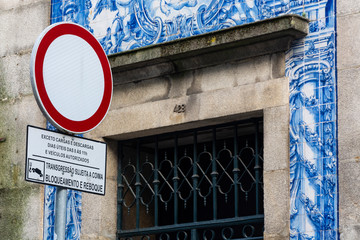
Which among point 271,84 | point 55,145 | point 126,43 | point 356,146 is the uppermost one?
point 126,43

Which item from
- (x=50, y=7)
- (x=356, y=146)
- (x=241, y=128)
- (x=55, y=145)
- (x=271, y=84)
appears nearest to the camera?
(x=55, y=145)

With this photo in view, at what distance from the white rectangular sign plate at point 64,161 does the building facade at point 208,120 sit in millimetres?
2760

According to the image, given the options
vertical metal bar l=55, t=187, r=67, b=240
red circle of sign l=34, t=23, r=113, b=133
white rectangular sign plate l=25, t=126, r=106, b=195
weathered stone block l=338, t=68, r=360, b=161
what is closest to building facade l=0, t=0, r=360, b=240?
weathered stone block l=338, t=68, r=360, b=161

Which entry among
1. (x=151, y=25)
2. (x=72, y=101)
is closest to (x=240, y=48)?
(x=151, y=25)

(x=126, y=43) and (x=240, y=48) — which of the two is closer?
(x=240, y=48)

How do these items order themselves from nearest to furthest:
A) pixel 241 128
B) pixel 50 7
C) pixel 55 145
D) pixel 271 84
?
pixel 55 145, pixel 271 84, pixel 241 128, pixel 50 7

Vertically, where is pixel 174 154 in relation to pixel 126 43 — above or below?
below

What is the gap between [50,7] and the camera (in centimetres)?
1060

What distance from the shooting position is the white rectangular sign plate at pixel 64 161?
5.55 meters

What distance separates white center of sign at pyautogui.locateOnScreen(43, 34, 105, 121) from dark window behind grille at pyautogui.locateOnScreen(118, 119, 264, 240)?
3.05 metres

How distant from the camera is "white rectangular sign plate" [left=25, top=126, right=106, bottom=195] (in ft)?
18.2

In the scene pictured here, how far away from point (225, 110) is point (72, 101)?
3307mm

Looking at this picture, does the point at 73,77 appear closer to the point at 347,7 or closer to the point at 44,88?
the point at 44,88

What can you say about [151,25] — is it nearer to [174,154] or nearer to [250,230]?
[174,154]
